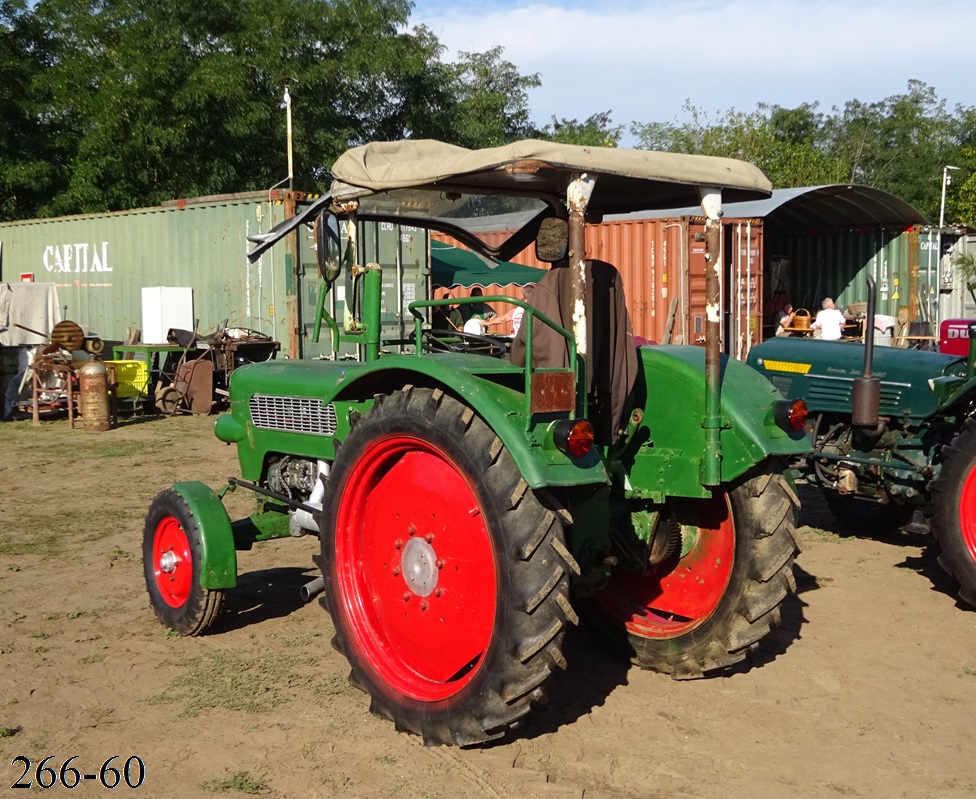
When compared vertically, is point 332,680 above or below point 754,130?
below

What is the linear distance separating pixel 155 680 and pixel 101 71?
→ 854 inches

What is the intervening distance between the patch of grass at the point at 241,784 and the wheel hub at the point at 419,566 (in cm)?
86

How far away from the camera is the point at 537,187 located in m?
4.23

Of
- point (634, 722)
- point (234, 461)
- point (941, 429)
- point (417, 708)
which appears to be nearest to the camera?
point (417, 708)

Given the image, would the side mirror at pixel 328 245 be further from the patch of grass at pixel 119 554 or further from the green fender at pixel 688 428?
the patch of grass at pixel 119 554

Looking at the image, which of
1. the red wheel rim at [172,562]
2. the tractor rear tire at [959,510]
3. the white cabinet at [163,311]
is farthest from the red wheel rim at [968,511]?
the white cabinet at [163,311]

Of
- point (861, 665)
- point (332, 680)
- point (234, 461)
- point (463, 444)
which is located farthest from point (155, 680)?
point (234, 461)

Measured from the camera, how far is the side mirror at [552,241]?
3938 mm

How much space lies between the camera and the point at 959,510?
548 centimetres

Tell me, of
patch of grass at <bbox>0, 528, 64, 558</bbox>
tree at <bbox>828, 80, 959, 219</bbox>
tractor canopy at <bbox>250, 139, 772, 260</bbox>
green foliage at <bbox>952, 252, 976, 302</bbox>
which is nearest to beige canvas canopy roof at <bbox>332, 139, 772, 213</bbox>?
tractor canopy at <bbox>250, 139, 772, 260</bbox>

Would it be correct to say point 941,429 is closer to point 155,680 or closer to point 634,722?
point 634,722

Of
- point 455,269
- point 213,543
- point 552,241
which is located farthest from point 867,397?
point 455,269

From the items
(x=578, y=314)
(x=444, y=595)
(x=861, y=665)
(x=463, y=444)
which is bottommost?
(x=861, y=665)

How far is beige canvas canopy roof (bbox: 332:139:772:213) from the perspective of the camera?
11.4 ft
